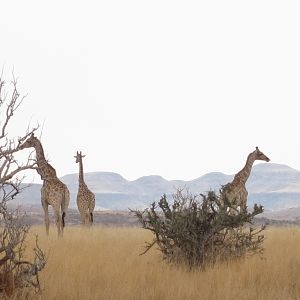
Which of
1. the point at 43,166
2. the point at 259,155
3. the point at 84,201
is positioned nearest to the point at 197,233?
the point at 43,166

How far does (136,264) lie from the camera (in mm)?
8992

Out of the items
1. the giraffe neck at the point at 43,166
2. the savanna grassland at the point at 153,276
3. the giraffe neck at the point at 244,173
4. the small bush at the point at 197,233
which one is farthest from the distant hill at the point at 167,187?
the small bush at the point at 197,233

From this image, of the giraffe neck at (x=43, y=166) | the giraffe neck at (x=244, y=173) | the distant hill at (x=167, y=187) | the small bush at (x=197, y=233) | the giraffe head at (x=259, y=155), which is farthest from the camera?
the distant hill at (x=167, y=187)

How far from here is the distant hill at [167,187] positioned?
5948 inches

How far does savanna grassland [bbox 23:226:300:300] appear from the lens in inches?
259

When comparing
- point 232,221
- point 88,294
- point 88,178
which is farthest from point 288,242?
point 88,178

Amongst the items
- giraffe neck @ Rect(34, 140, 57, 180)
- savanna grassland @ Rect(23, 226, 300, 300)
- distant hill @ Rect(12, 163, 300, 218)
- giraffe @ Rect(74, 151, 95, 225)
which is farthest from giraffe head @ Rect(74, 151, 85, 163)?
distant hill @ Rect(12, 163, 300, 218)

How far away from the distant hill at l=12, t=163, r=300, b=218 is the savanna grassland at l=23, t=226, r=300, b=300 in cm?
12814

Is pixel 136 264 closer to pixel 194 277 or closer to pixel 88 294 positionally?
pixel 194 277

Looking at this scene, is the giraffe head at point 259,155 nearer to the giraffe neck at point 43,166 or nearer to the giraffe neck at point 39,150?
the giraffe neck at point 43,166

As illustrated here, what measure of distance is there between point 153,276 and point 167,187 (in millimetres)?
174415

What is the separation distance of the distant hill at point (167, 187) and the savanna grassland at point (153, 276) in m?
128

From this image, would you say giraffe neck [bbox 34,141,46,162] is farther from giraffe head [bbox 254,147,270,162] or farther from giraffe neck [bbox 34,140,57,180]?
giraffe head [bbox 254,147,270,162]

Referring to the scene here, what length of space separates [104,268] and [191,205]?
1.99m
